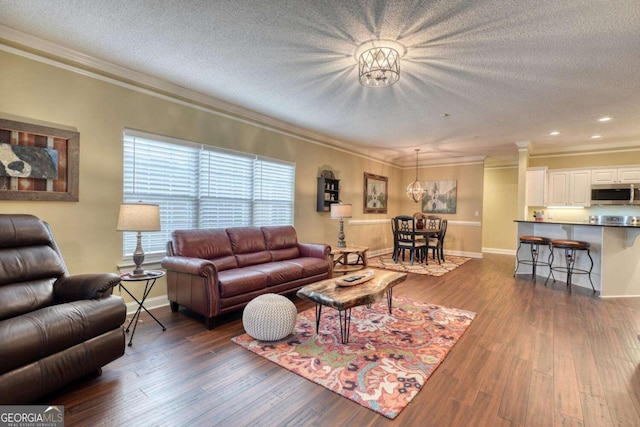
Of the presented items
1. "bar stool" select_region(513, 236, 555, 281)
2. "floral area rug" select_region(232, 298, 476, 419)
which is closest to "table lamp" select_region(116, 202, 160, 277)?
"floral area rug" select_region(232, 298, 476, 419)

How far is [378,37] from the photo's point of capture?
2523mm

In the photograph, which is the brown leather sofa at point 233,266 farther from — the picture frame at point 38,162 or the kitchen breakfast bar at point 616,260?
the kitchen breakfast bar at point 616,260

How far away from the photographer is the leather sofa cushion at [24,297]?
6.66 feet

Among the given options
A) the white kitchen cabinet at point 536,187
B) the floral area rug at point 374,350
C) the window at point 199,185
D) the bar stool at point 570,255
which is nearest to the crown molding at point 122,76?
the window at point 199,185

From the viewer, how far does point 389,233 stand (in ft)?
28.0

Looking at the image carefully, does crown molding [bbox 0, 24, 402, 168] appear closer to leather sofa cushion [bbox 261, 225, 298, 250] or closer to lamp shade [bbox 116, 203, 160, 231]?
lamp shade [bbox 116, 203, 160, 231]

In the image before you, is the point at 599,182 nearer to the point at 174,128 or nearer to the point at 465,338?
the point at 465,338

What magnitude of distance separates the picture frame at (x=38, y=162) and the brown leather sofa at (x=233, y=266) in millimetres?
1165

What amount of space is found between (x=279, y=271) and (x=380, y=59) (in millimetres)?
2599

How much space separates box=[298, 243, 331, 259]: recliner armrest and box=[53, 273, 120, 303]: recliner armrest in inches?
108

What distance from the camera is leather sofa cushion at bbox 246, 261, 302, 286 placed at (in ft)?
11.7

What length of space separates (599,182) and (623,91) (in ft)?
11.6

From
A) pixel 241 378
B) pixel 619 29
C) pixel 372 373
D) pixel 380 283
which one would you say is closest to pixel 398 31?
pixel 619 29

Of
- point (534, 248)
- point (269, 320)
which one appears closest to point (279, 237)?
point (269, 320)
